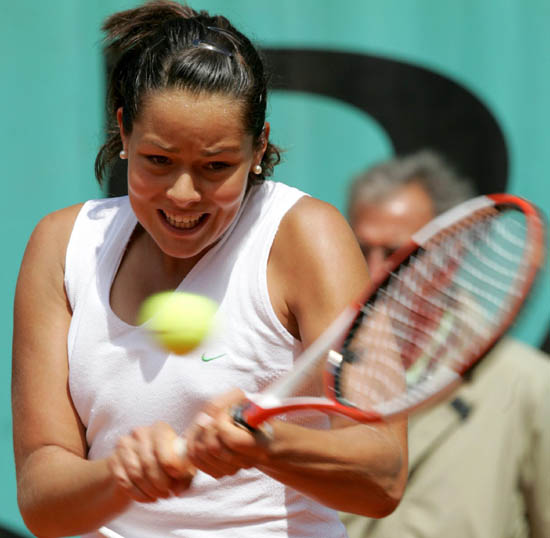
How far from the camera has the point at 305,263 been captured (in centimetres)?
148

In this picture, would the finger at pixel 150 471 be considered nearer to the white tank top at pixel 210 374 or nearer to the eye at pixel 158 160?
the white tank top at pixel 210 374

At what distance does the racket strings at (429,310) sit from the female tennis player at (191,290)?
0.08 metres

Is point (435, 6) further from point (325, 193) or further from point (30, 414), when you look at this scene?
point (30, 414)

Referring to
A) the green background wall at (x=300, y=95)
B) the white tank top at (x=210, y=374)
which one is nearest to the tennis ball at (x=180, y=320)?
the white tank top at (x=210, y=374)

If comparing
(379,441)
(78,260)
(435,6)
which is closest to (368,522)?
(379,441)

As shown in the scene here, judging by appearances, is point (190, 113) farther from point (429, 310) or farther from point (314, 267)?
point (429, 310)

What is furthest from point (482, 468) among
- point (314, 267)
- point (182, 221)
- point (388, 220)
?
point (182, 221)

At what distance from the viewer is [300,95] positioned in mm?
3115

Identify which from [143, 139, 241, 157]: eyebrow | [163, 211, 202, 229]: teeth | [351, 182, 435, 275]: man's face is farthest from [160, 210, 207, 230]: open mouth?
[351, 182, 435, 275]: man's face

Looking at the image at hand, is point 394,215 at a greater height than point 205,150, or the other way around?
point 205,150

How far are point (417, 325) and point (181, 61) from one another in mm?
574

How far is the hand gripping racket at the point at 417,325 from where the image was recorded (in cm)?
125

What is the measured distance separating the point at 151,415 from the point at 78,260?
33 centimetres

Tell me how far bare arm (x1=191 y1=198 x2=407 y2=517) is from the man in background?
27.9 inches
